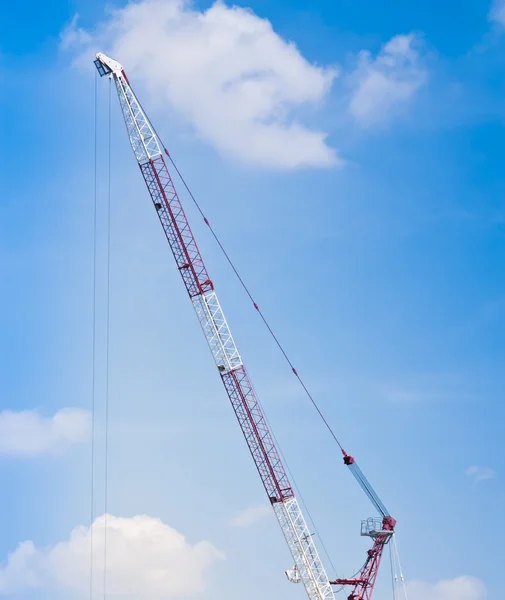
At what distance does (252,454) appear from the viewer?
13325cm

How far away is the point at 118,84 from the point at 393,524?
78.0 meters

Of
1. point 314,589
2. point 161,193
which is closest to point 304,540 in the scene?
point 314,589

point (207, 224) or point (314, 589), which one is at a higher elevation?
point (207, 224)

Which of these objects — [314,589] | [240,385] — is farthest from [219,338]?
[314,589]

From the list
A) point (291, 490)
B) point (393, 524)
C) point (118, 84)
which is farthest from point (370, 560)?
point (118, 84)

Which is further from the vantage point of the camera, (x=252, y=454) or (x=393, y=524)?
A: (x=393, y=524)

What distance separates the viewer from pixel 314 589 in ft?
445

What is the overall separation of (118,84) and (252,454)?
189ft

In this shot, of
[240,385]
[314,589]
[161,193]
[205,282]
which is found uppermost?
[161,193]

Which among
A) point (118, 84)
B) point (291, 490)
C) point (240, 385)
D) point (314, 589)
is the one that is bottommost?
point (314, 589)

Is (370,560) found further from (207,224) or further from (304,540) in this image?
(207,224)

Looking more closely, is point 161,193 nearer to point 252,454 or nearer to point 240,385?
point 240,385

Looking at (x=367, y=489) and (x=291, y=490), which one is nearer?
(x=291, y=490)

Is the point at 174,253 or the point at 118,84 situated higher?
the point at 118,84
